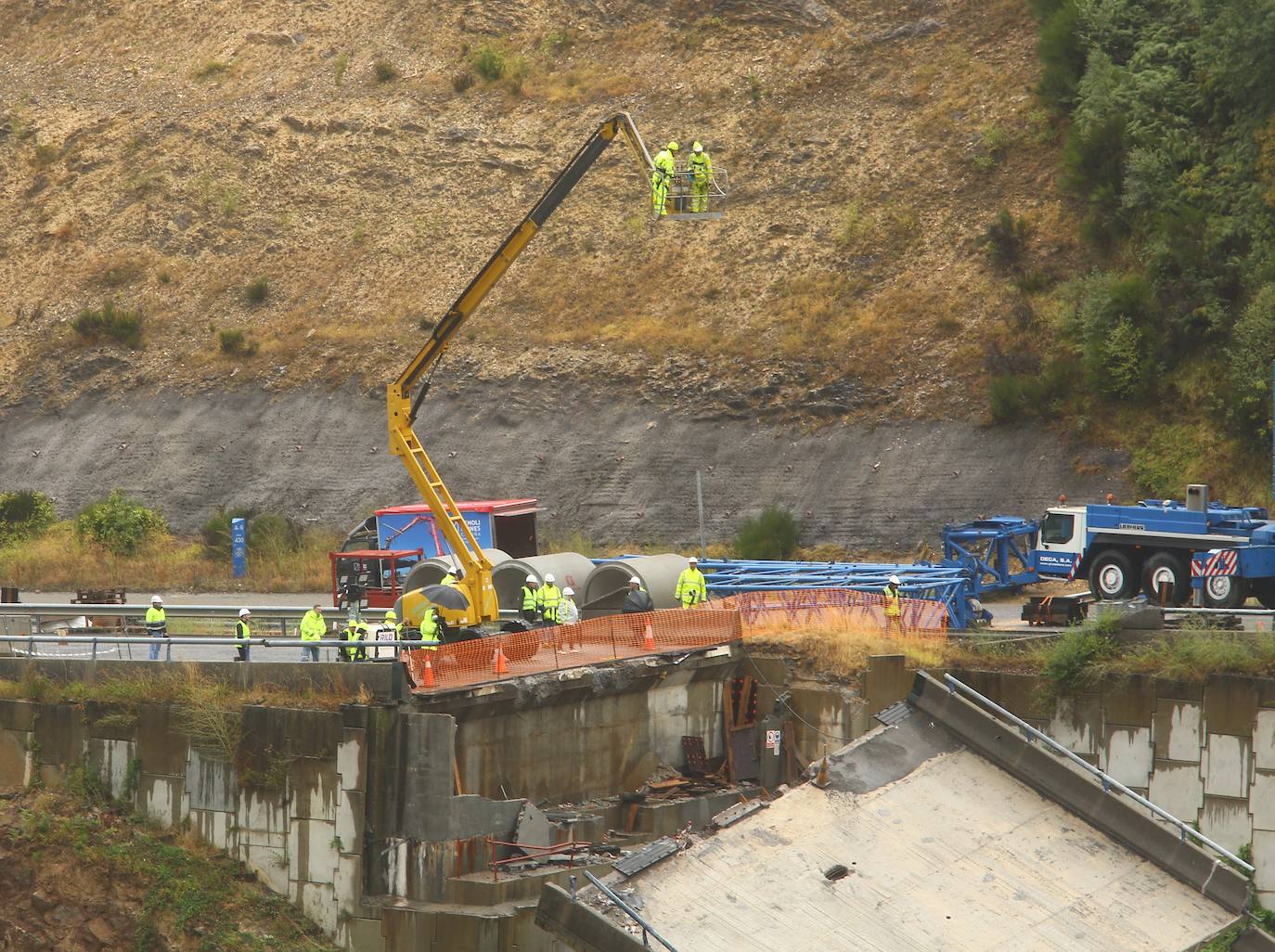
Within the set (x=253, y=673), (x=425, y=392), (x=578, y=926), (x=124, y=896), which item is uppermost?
(x=425, y=392)

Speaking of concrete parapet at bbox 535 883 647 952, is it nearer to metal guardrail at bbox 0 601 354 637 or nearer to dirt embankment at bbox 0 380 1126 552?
metal guardrail at bbox 0 601 354 637

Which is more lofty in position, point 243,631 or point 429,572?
point 429,572

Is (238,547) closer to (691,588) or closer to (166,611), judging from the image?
(166,611)

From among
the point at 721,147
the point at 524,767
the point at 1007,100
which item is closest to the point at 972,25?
the point at 1007,100

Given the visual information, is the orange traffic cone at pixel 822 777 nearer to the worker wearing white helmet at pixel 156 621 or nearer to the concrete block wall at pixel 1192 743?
the concrete block wall at pixel 1192 743

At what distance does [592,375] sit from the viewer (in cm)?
4784

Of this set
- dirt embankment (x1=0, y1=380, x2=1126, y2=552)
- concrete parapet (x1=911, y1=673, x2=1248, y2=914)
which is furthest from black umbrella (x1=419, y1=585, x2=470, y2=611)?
dirt embankment (x1=0, y1=380, x2=1126, y2=552)

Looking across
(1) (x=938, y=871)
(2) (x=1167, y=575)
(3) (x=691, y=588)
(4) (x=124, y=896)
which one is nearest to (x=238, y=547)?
(3) (x=691, y=588)

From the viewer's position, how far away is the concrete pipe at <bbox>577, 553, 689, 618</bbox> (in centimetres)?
2791

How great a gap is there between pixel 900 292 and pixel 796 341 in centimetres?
334

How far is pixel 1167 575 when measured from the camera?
28812 millimetres

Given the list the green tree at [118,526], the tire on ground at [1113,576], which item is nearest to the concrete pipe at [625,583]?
the tire on ground at [1113,576]

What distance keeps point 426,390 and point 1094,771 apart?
11336 millimetres

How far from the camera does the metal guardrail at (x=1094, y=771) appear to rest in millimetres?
19406
